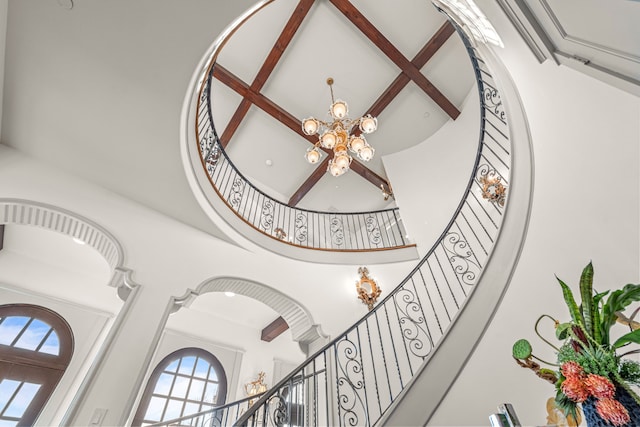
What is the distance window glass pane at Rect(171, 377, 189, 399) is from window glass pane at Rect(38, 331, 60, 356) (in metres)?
2.01

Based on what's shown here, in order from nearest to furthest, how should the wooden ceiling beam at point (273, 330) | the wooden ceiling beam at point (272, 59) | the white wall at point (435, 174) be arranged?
the wooden ceiling beam at point (272, 59)
the white wall at point (435, 174)
the wooden ceiling beam at point (273, 330)

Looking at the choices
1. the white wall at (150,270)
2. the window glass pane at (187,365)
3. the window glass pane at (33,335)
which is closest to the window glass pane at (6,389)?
the window glass pane at (33,335)

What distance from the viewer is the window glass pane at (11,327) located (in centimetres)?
467

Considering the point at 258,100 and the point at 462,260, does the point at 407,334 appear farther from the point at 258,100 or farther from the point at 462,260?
the point at 258,100

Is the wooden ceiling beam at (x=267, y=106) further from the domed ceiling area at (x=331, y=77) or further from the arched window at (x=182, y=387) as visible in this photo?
the arched window at (x=182, y=387)

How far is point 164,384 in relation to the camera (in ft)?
18.4

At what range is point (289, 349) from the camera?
716 centimetres

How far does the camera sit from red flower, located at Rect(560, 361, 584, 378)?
3.69 feet

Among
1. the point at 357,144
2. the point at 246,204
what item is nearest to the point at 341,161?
the point at 357,144

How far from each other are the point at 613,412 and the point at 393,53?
6.07m

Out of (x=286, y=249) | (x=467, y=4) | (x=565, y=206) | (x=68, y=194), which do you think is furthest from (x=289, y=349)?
(x=467, y=4)

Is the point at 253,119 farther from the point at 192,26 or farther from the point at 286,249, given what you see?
the point at 192,26

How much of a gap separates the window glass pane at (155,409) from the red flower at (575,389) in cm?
635

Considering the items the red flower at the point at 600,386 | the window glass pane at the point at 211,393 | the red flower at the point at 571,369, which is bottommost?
the red flower at the point at 600,386
